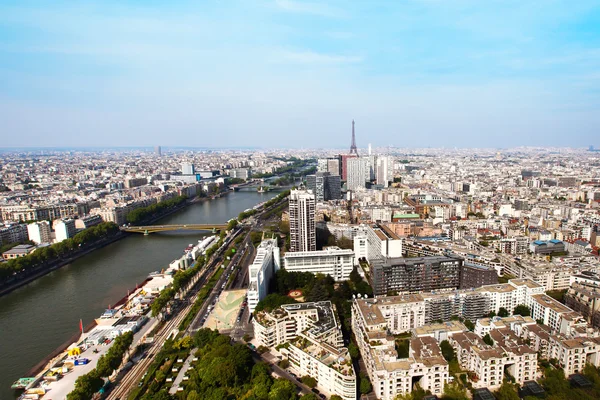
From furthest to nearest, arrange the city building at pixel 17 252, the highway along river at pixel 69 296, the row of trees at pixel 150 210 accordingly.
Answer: the row of trees at pixel 150 210, the city building at pixel 17 252, the highway along river at pixel 69 296

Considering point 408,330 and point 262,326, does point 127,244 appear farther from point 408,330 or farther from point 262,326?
point 408,330

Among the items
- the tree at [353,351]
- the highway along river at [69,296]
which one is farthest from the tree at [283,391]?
the highway along river at [69,296]

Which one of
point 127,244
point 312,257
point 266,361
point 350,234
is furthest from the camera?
point 127,244

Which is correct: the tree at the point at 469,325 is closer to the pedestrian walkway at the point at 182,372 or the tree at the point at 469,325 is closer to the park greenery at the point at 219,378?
the park greenery at the point at 219,378

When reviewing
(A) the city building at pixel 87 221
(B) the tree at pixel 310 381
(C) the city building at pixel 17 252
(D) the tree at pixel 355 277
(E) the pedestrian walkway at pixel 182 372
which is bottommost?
(E) the pedestrian walkway at pixel 182 372

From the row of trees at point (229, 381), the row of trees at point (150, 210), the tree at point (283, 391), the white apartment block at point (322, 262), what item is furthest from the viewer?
the row of trees at point (150, 210)

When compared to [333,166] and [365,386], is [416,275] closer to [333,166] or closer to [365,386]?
[365,386]

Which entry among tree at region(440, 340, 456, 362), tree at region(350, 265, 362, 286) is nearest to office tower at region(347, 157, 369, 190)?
tree at region(350, 265, 362, 286)

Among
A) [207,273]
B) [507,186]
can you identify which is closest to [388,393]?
[207,273]
